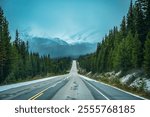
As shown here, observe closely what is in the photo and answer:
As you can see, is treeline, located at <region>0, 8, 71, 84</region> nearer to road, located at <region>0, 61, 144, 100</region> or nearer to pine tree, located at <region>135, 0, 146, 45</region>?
road, located at <region>0, 61, 144, 100</region>

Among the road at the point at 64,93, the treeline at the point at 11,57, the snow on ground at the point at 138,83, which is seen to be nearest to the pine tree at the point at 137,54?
the treeline at the point at 11,57

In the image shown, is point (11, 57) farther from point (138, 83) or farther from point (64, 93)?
point (64, 93)

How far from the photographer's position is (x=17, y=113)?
32.4 feet

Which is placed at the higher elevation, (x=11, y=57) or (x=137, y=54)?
(x=11, y=57)

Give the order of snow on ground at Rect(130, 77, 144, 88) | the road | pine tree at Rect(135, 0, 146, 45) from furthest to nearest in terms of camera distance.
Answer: pine tree at Rect(135, 0, 146, 45) → snow on ground at Rect(130, 77, 144, 88) → the road

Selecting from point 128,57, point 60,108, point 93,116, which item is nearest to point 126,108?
point 93,116

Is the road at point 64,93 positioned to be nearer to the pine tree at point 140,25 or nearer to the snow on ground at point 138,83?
the snow on ground at point 138,83

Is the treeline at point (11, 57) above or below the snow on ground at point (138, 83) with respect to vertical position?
above

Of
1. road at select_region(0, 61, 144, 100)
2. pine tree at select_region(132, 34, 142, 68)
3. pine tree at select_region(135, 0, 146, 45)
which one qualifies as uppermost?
pine tree at select_region(135, 0, 146, 45)

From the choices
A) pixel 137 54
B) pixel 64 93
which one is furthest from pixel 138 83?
pixel 137 54

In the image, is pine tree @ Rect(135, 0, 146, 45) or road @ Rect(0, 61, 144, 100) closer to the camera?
road @ Rect(0, 61, 144, 100)

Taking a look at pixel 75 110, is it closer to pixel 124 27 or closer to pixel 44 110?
pixel 44 110

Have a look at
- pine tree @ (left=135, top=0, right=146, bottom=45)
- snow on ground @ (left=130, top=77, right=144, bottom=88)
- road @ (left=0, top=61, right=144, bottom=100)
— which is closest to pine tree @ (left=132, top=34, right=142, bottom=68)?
pine tree @ (left=135, top=0, right=146, bottom=45)

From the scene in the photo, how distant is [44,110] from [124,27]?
279ft
